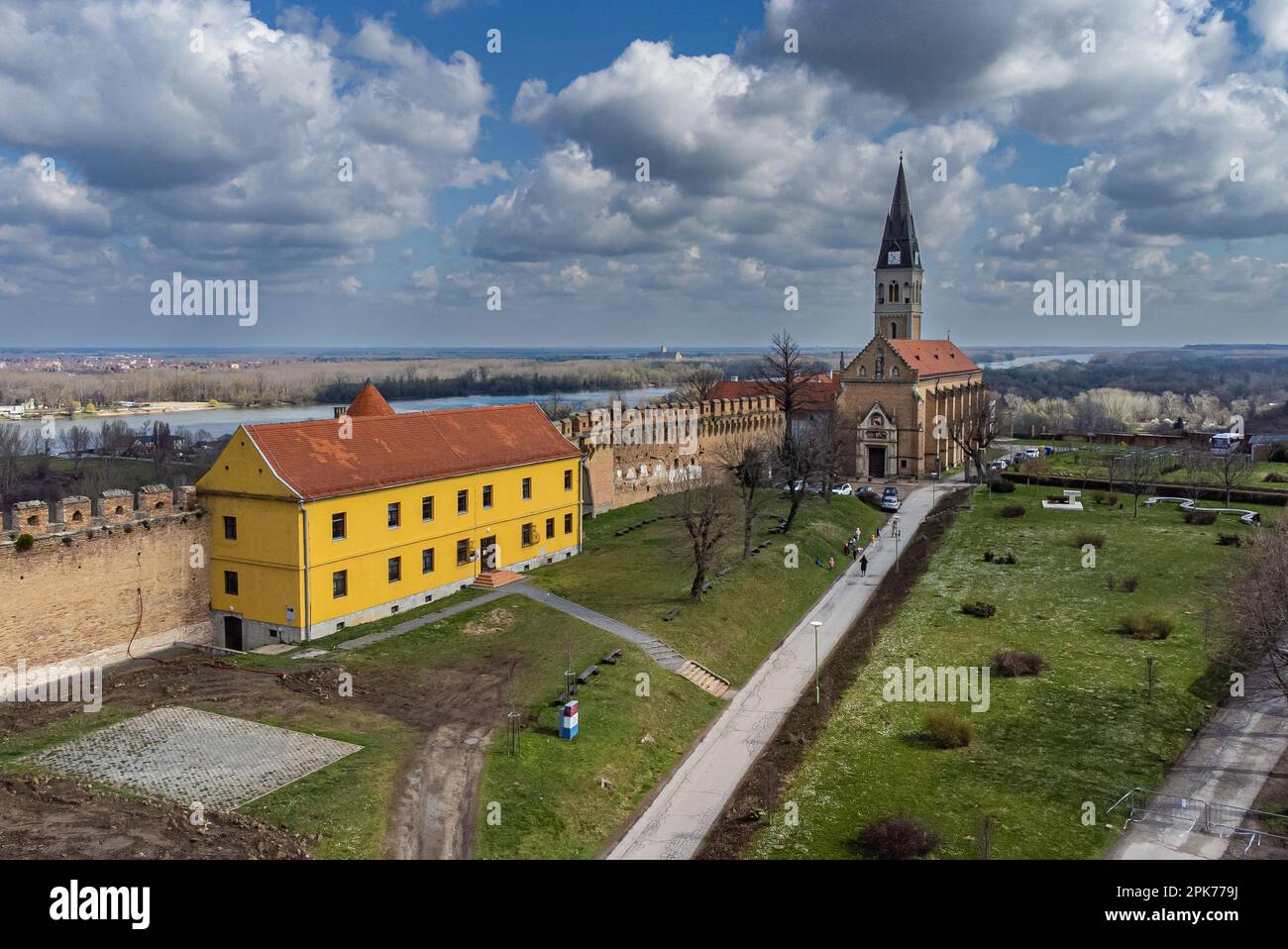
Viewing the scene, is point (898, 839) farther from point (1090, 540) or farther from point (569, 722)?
point (1090, 540)

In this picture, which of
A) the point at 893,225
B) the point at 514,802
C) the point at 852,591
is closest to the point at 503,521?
the point at 852,591

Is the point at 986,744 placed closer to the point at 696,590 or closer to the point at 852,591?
the point at 696,590

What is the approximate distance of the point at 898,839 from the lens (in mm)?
20812

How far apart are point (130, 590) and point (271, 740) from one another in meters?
12.6

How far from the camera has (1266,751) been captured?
83.4 feet

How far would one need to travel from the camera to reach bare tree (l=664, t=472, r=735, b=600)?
39.2 m

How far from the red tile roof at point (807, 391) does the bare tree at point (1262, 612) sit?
49.1m

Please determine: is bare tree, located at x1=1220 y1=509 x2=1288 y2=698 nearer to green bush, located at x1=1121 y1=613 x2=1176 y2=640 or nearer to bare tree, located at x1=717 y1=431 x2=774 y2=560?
green bush, located at x1=1121 y1=613 x2=1176 y2=640

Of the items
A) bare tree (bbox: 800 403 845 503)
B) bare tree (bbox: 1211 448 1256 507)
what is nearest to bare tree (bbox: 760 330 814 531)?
bare tree (bbox: 800 403 845 503)

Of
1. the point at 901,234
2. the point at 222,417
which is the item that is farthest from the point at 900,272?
the point at 222,417

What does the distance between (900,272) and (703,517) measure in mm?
58811

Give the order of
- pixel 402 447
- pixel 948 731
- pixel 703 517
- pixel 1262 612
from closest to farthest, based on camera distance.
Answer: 1. pixel 1262 612
2. pixel 948 731
3. pixel 402 447
4. pixel 703 517

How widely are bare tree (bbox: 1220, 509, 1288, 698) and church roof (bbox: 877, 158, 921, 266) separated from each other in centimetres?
6300
